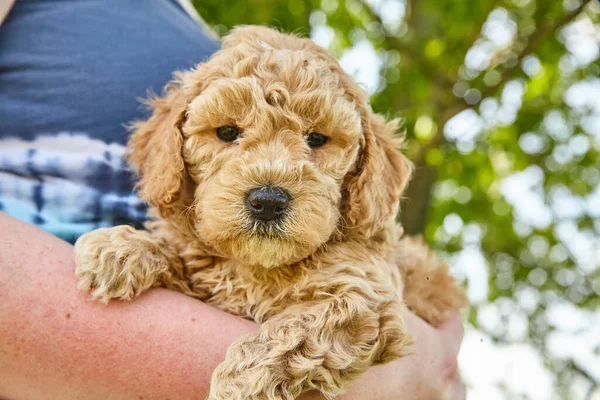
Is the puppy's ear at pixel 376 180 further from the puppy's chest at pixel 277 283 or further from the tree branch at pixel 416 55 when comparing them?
the tree branch at pixel 416 55

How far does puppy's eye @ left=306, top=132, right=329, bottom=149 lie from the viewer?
99.9 inches

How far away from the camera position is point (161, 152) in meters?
2.63

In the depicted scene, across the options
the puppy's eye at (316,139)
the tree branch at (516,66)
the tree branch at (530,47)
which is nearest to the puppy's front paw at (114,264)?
the puppy's eye at (316,139)

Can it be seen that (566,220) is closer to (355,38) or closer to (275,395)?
(355,38)

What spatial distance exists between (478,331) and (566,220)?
85.5 inches

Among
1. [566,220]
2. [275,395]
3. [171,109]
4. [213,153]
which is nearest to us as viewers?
[275,395]

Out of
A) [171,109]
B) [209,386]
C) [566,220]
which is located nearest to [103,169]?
[171,109]

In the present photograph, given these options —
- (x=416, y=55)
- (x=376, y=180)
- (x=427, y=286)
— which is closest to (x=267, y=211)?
(x=376, y=180)

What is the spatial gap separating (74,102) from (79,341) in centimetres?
113

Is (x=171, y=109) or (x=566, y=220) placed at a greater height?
(x=171, y=109)

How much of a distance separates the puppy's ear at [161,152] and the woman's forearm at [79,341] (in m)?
0.50

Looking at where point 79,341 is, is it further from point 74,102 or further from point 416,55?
point 416,55

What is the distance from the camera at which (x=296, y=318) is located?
7.14ft

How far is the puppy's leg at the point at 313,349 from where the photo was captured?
6.63 ft
